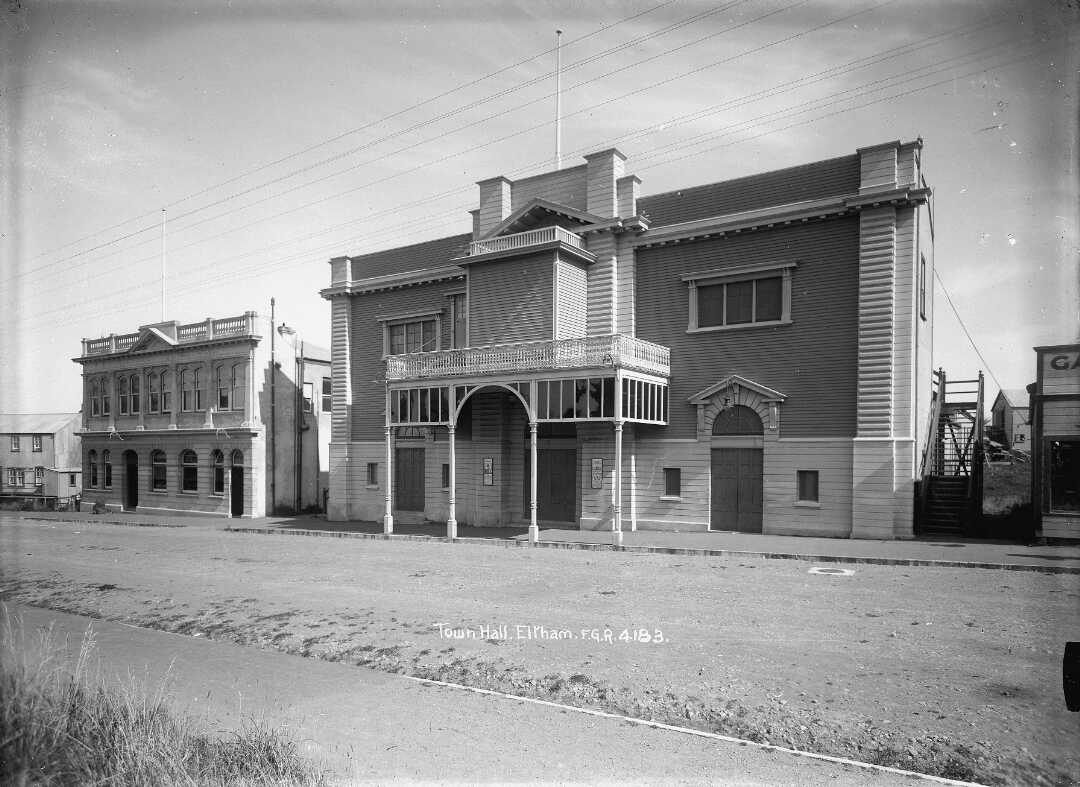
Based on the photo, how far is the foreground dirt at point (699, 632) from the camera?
6.43m

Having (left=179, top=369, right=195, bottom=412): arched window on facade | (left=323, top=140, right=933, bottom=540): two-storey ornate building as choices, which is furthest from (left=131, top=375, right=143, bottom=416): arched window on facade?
(left=323, top=140, right=933, bottom=540): two-storey ornate building

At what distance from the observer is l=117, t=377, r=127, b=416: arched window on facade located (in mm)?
41781

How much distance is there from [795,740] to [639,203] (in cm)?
2153

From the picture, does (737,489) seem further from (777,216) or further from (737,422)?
(777,216)

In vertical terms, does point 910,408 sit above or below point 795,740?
above

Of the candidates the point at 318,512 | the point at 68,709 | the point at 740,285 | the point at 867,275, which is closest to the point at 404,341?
the point at 318,512

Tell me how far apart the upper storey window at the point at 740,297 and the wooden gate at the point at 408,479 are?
1327 centimetres

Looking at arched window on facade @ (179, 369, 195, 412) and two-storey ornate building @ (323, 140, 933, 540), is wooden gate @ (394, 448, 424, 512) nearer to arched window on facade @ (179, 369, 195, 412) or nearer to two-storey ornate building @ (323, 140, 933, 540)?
two-storey ornate building @ (323, 140, 933, 540)

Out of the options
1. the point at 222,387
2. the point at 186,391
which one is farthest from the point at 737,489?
the point at 186,391

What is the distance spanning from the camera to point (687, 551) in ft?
59.1

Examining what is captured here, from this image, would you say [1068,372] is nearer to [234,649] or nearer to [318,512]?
[234,649]

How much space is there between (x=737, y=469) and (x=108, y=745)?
65.6 ft

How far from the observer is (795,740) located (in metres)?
6.10

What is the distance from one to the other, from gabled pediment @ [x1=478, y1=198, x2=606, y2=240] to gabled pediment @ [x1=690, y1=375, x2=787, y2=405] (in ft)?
23.6
